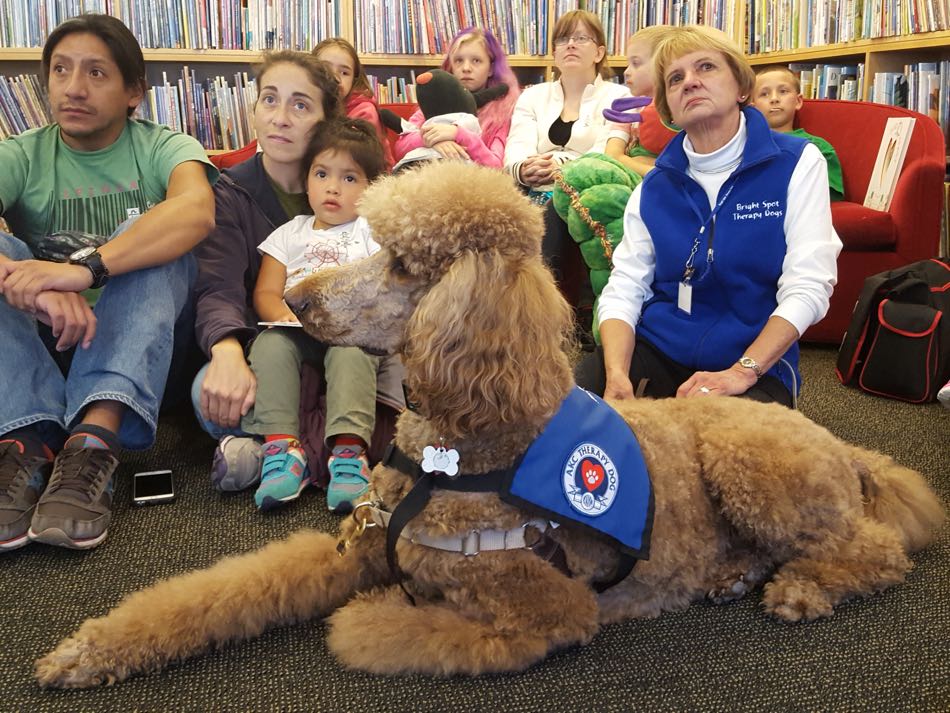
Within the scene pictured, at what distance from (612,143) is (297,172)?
1428 millimetres

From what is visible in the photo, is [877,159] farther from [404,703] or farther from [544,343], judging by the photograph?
[404,703]

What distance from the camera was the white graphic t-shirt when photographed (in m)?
2.13

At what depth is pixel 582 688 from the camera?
1216mm

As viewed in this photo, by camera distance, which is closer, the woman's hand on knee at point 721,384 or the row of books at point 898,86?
the woman's hand on knee at point 721,384

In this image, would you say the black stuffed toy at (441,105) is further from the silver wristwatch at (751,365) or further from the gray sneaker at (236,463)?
the silver wristwatch at (751,365)

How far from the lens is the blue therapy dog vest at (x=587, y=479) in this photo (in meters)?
1.19

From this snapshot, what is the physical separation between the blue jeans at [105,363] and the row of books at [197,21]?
233 cm

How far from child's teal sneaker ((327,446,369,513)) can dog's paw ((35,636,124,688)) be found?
0.67 metres

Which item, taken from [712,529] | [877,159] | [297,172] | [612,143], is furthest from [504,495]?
[877,159]

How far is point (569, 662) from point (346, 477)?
77cm

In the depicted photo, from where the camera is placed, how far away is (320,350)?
6.88 ft

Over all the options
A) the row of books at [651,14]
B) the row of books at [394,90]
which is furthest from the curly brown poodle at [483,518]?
the row of books at [651,14]

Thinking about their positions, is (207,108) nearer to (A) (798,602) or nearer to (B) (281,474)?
(B) (281,474)

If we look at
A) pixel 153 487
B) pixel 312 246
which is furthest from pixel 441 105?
pixel 153 487
